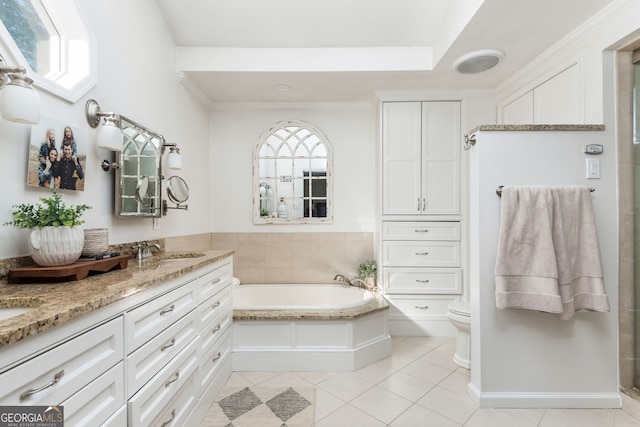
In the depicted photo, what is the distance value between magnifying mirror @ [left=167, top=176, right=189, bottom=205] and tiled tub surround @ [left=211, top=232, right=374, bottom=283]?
3.42 feet

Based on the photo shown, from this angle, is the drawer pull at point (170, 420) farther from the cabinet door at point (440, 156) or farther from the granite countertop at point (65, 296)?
the cabinet door at point (440, 156)

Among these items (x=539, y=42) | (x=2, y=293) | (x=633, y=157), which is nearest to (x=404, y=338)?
(x=633, y=157)

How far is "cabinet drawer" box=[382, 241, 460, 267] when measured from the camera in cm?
310

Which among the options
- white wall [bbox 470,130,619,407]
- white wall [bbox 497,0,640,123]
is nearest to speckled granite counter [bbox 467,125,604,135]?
white wall [bbox 470,130,619,407]

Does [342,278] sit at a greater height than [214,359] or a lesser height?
greater

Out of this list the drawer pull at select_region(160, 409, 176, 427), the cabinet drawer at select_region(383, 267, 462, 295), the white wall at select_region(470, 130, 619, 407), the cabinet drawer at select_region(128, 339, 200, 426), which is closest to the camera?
the cabinet drawer at select_region(128, 339, 200, 426)

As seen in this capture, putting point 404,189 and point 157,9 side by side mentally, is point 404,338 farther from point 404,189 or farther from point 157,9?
point 157,9

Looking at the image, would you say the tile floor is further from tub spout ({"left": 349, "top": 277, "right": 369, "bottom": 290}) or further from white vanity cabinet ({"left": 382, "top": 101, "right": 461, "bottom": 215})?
white vanity cabinet ({"left": 382, "top": 101, "right": 461, "bottom": 215})

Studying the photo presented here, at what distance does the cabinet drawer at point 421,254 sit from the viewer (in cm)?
310

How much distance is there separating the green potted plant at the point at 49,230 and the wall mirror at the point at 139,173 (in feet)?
1.98

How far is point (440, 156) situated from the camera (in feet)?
10.2

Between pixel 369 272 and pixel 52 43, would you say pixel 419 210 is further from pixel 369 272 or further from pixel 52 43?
pixel 52 43

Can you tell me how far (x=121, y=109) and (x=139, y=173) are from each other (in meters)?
0.40

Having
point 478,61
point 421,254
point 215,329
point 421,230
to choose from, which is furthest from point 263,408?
point 478,61
